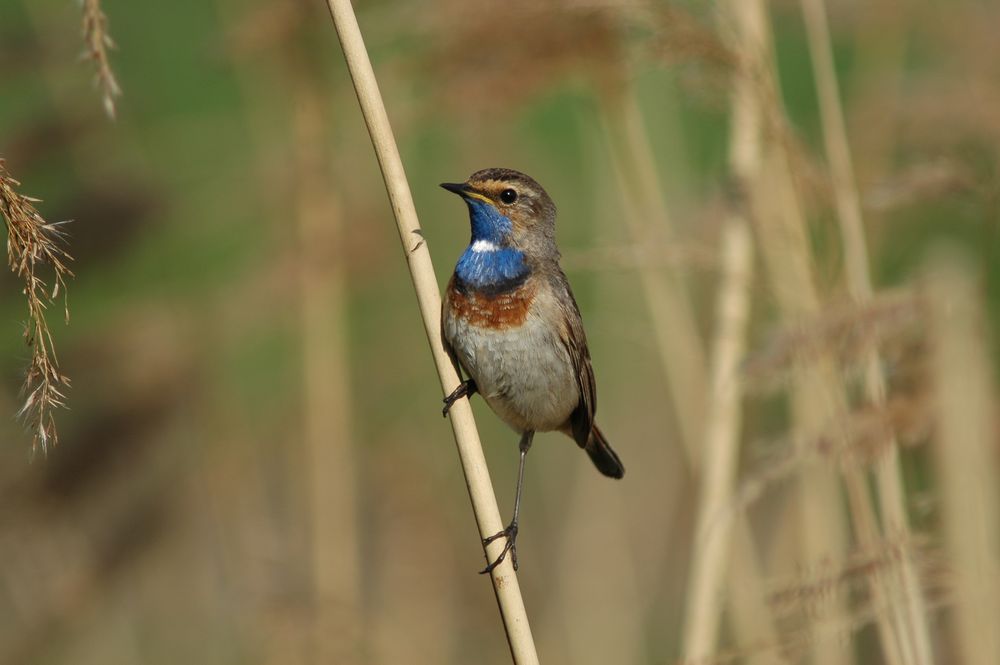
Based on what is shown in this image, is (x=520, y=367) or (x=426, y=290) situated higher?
(x=426, y=290)

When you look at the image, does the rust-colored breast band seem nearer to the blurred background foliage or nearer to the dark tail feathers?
the blurred background foliage

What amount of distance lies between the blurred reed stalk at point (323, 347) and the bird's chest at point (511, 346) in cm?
106

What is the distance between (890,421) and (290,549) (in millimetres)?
3108

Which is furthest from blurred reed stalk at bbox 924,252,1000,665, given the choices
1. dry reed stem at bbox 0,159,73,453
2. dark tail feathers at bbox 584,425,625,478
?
dry reed stem at bbox 0,159,73,453

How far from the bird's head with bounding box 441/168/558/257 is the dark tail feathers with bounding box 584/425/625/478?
755 mm

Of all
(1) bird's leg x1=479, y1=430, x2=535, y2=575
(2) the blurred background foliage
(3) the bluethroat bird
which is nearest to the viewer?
(1) bird's leg x1=479, y1=430, x2=535, y2=575

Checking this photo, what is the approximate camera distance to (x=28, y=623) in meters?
4.45

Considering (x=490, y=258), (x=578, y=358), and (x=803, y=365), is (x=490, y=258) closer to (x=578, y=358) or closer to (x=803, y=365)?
(x=578, y=358)

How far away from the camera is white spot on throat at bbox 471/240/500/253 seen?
376 centimetres

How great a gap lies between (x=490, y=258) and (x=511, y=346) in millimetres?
302

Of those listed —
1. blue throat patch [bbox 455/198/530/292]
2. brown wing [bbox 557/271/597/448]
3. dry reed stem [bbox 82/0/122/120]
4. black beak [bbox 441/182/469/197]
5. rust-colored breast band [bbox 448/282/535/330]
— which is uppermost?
dry reed stem [bbox 82/0/122/120]

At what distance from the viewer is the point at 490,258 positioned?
3.73m

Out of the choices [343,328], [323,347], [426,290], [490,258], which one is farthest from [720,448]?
[343,328]

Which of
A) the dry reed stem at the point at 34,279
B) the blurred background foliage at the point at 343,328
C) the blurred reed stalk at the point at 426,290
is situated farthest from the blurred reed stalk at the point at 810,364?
the dry reed stem at the point at 34,279
